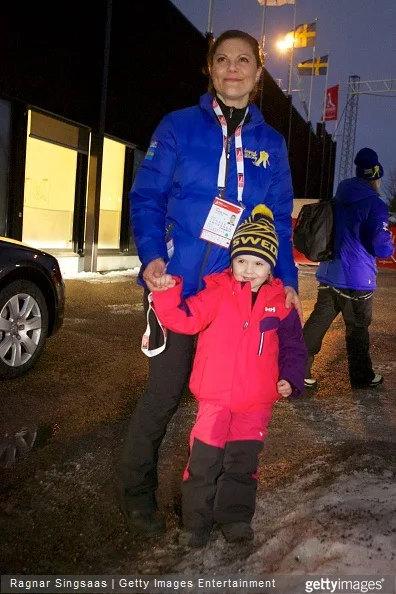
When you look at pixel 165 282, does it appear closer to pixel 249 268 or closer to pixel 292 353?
pixel 249 268

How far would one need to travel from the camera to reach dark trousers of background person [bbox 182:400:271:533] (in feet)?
8.40

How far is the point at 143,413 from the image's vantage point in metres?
2.65

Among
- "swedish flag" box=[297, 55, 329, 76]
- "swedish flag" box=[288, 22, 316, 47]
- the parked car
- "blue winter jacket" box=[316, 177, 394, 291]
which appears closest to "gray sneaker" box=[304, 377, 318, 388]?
"blue winter jacket" box=[316, 177, 394, 291]

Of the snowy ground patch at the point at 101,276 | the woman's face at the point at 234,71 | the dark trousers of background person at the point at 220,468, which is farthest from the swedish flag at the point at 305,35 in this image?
the dark trousers of background person at the point at 220,468

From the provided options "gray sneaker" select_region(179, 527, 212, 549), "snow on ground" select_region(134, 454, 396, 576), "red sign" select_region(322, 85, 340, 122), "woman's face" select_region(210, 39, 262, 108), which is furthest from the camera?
"red sign" select_region(322, 85, 340, 122)

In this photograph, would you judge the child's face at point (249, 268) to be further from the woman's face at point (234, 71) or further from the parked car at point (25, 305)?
the parked car at point (25, 305)

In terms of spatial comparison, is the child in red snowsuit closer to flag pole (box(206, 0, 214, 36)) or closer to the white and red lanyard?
the white and red lanyard

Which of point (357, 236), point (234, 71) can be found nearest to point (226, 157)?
point (234, 71)

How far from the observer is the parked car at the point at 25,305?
198 inches

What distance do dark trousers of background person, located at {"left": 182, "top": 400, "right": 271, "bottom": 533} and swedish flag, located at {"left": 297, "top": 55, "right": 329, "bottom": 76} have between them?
34.1 metres

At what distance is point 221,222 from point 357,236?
2.76 m

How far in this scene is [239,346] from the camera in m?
2.58

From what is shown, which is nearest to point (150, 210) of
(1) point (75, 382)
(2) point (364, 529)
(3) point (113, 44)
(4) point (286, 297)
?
(4) point (286, 297)

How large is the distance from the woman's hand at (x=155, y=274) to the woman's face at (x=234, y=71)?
0.88 metres
